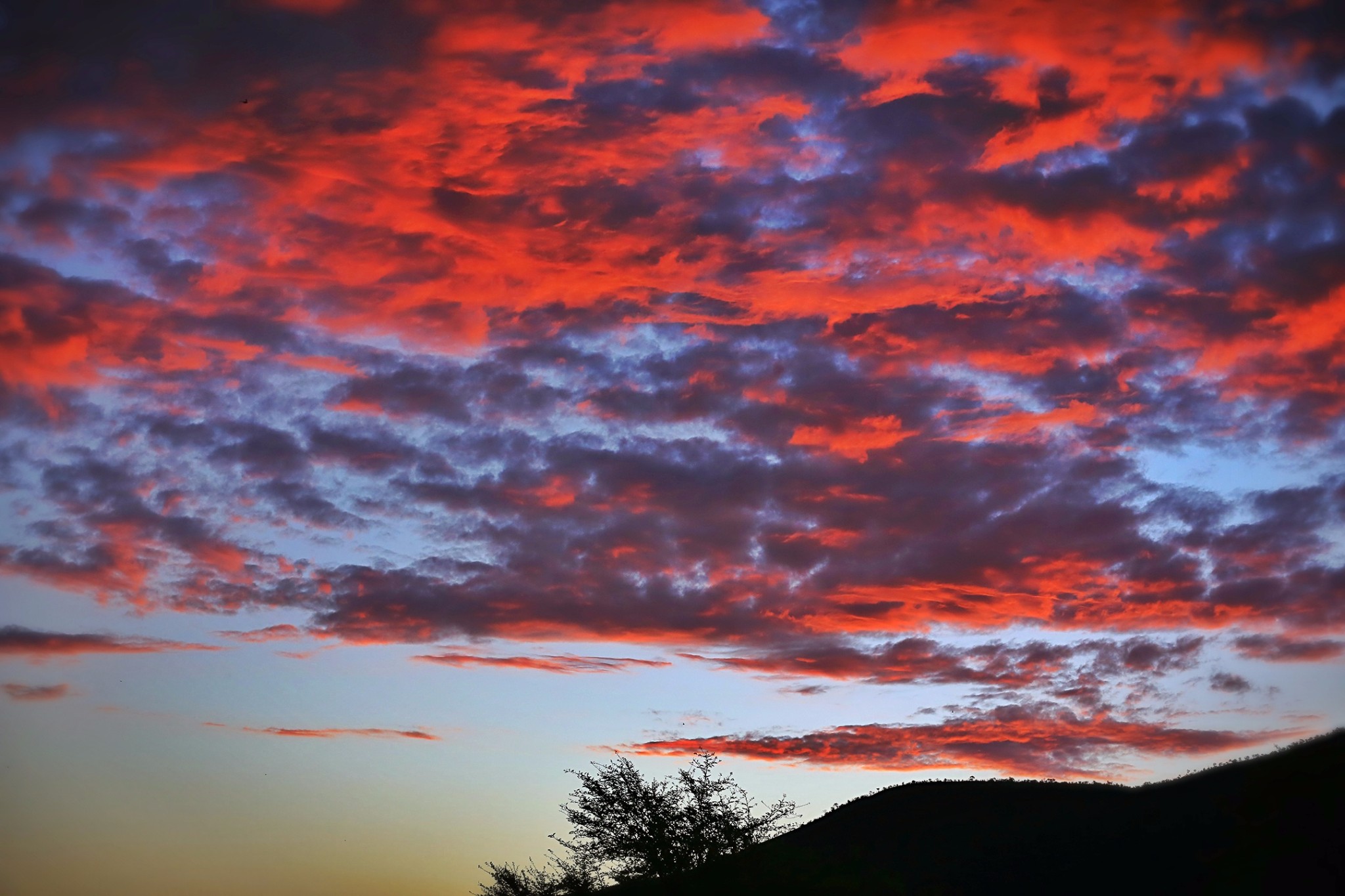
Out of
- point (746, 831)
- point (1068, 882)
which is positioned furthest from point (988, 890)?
point (746, 831)

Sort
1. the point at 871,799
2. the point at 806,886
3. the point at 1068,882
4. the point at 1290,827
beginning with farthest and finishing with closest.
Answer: the point at 871,799 → the point at 806,886 → the point at 1068,882 → the point at 1290,827

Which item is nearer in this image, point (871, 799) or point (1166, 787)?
point (1166, 787)

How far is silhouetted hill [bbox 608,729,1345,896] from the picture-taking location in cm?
5053

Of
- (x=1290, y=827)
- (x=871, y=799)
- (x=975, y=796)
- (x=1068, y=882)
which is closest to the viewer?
(x=1290, y=827)

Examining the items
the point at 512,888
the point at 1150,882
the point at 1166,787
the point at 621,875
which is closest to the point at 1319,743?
the point at 1166,787

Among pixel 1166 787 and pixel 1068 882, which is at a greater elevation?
pixel 1166 787

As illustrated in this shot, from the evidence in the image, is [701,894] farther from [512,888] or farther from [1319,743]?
[1319,743]

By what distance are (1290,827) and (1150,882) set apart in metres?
6.61

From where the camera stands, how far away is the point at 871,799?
8194cm

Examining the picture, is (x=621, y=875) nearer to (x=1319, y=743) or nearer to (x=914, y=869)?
(x=914, y=869)

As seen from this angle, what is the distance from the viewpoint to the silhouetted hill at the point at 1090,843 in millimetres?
50531

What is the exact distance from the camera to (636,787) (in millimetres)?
63281

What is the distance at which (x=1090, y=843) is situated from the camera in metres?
59.5

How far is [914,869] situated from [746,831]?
1044cm
